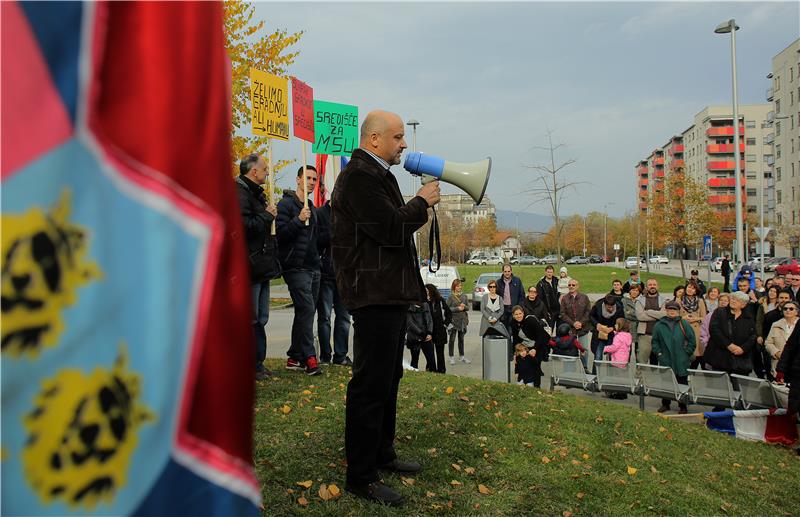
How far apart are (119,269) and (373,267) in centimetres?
293

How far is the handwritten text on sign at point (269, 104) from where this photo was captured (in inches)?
317

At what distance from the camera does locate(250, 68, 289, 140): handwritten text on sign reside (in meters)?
8.05

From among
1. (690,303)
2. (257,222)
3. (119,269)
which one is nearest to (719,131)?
(690,303)

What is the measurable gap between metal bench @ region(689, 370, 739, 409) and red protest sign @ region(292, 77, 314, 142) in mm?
6659

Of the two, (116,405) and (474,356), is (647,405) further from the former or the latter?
(116,405)

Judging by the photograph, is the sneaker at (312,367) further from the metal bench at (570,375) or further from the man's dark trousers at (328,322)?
the metal bench at (570,375)

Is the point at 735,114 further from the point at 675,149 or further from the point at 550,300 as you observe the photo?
the point at 675,149

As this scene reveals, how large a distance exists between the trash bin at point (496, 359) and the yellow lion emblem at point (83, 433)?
10960 mm

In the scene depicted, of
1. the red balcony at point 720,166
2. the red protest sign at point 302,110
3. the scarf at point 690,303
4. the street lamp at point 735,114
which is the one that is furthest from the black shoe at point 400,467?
the red balcony at point 720,166

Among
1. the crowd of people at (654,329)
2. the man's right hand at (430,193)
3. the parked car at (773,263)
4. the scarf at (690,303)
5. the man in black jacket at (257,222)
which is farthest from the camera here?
the parked car at (773,263)

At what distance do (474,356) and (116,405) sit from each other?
1665 centimetres

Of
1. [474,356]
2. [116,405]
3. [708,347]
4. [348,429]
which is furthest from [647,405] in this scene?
[116,405]

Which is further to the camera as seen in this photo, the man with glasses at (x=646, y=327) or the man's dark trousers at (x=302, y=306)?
the man with glasses at (x=646, y=327)

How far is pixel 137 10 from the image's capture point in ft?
3.42
